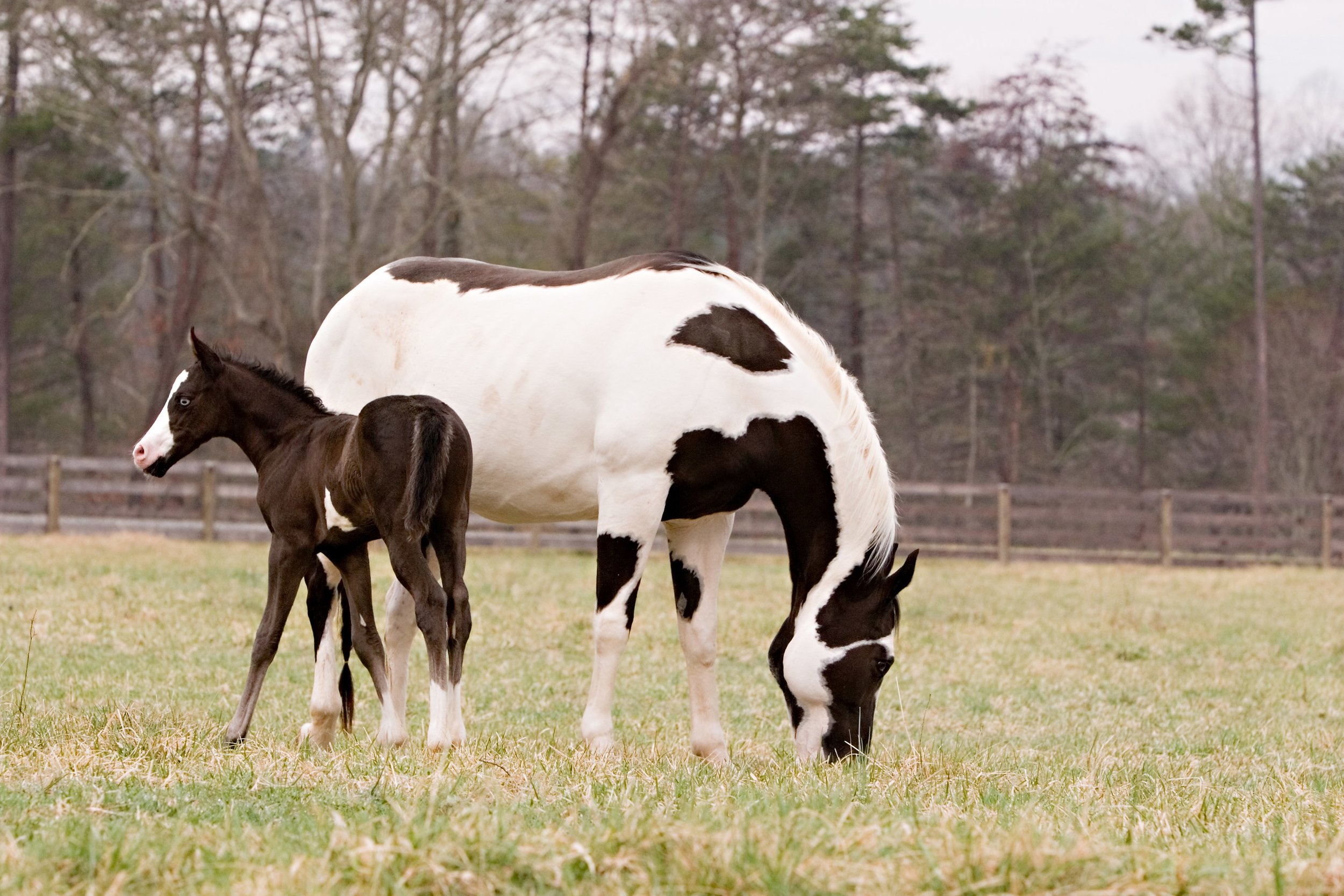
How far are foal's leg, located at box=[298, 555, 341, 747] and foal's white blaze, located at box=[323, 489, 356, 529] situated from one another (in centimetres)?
51

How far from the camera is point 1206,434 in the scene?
32938 millimetres

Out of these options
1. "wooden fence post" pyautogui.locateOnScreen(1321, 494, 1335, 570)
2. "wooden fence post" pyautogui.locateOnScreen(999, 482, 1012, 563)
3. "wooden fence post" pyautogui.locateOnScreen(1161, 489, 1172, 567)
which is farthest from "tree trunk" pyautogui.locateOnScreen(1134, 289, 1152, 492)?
"wooden fence post" pyautogui.locateOnScreen(999, 482, 1012, 563)

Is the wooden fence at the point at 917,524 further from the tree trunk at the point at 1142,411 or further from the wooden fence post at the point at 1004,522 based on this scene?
the tree trunk at the point at 1142,411

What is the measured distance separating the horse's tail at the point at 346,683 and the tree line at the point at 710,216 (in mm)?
15464

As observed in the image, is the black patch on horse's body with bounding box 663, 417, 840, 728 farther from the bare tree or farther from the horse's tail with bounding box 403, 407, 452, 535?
the bare tree

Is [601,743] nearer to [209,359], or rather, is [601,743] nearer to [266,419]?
[266,419]

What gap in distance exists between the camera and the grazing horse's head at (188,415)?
17.7ft

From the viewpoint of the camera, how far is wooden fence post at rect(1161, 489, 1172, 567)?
2173 centimetres

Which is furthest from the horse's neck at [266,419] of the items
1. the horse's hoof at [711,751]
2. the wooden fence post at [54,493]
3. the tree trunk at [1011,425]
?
the tree trunk at [1011,425]

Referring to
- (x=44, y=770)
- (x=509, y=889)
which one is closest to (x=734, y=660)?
(x=44, y=770)

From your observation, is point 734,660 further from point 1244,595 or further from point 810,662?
point 1244,595

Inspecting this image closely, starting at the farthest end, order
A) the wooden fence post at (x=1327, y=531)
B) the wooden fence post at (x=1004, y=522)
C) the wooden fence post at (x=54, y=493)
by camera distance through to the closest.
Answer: the wooden fence post at (x=1327, y=531) → the wooden fence post at (x=1004, y=522) → the wooden fence post at (x=54, y=493)

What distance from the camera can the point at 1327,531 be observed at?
21766 millimetres

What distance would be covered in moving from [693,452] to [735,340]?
0.45 m
